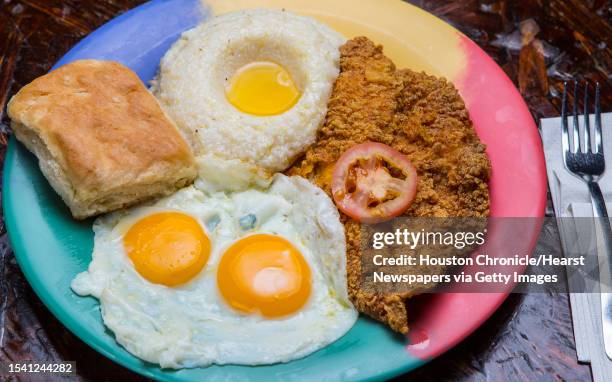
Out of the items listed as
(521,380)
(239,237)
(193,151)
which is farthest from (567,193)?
(193,151)

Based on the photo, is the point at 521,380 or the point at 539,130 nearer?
the point at 521,380

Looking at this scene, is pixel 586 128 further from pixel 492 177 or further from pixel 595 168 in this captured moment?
pixel 492 177

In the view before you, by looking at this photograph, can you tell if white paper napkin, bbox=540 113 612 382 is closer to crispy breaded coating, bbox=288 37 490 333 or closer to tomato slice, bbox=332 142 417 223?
crispy breaded coating, bbox=288 37 490 333

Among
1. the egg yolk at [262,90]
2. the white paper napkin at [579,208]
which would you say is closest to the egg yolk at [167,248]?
the egg yolk at [262,90]

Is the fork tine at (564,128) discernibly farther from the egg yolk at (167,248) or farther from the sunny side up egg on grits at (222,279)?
the egg yolk at (167,248)

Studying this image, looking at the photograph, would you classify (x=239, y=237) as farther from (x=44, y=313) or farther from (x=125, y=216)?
(x=44, y=313)
